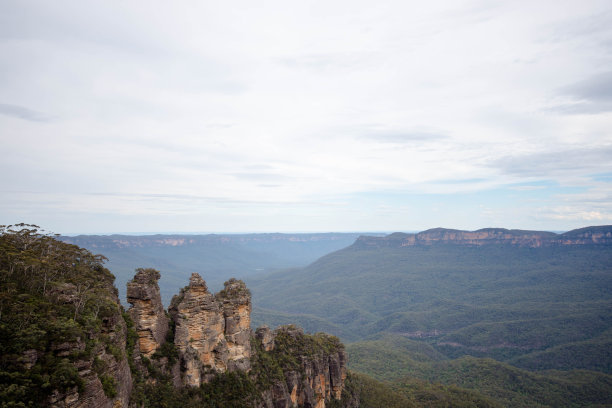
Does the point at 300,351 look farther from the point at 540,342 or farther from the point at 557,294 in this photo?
the point at 557,294

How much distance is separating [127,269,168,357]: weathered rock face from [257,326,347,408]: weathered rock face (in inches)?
586

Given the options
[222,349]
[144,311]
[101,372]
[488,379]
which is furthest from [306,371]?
[488,379]

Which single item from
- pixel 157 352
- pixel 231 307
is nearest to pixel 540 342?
pixel 231 307

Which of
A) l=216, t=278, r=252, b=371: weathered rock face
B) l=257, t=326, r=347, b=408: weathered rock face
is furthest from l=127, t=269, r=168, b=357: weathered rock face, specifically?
l=257, t=326, r=347, b=408: weathered rock face

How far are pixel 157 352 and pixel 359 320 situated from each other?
174 m

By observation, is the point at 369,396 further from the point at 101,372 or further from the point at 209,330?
the point at 101,372

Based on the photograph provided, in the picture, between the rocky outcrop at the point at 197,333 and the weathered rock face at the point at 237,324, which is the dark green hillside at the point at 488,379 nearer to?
the weathered rock face at the point at 237,324

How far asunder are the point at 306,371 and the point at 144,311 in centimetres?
2555

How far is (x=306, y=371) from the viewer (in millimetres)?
43031

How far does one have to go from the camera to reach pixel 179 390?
2767 centimetres

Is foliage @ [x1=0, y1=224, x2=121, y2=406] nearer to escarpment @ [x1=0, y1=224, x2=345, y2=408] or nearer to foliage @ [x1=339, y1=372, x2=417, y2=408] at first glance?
escarpment @ [x1=0, y1=224, x2=345, y2=408]

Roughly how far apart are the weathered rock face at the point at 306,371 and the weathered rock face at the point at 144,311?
48.9ft

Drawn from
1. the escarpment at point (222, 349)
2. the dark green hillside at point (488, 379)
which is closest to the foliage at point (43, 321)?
the escarpment at point (222, 349)

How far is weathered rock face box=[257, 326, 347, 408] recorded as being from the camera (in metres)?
37.8
